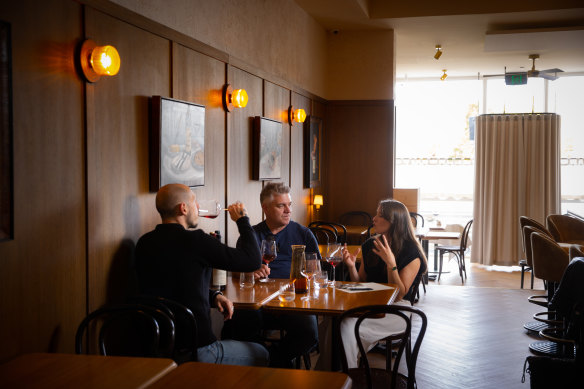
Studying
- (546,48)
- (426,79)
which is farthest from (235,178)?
(426,79)

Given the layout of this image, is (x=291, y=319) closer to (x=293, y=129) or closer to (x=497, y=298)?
(x=293, y=129)

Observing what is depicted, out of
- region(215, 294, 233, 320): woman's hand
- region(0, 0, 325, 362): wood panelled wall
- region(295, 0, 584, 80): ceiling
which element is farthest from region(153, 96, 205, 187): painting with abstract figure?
region(295, 0, 584, 80): ceiling

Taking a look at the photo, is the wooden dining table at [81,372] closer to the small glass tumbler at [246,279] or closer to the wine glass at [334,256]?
the small glass tumbler at [246,279]

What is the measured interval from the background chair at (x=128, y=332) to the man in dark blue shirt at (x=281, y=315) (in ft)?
2.89

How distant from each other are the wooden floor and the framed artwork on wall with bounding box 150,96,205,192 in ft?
7.47

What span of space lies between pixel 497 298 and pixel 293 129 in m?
3.28

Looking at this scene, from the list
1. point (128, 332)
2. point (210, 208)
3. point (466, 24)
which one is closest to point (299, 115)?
point (210, 208)

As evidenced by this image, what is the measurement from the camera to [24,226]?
2.43 meters

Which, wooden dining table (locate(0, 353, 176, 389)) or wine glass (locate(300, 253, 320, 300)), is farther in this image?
wine glass (locate(300, 253, 320, 300))

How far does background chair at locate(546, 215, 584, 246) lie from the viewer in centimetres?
786

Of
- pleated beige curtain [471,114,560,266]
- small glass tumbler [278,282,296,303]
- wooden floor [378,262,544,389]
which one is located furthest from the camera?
pleated beige curtain [471,114,560,266]

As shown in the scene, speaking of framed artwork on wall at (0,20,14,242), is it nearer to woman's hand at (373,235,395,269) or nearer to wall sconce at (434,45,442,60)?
woman's hand at (373,235,395,269)

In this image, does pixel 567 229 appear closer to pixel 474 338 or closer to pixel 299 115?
pixel 474 338

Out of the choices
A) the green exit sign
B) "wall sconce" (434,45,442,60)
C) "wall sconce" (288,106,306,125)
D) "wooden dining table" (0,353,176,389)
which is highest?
"wall sconce" (434,45,442,60)
